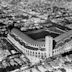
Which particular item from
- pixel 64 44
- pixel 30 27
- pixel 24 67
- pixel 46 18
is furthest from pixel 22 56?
pixel 46 18

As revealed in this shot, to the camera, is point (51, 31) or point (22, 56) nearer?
point (22, 56)

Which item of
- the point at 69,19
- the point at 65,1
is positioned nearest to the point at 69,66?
the point at 69,19

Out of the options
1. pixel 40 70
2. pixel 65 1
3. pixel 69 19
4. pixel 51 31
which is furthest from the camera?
pixel 65 1

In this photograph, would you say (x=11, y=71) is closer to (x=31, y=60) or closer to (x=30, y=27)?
(x=31, y=60)

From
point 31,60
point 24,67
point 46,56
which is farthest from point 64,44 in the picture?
point 24,67

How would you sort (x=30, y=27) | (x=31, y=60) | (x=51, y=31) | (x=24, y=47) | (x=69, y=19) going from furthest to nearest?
(x=69, y=19), (x=30, y=27), (x=51, y=31), (x=24, y=47), (x=31, y=60)

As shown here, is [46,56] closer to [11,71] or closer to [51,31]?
A: [11,71]

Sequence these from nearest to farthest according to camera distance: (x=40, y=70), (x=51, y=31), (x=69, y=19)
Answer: (x=40, y=70) < (x=51, y=31) < (x=69, y=19)

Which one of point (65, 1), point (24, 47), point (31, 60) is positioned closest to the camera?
point (31, 60)

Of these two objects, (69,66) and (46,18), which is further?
(46,18)
